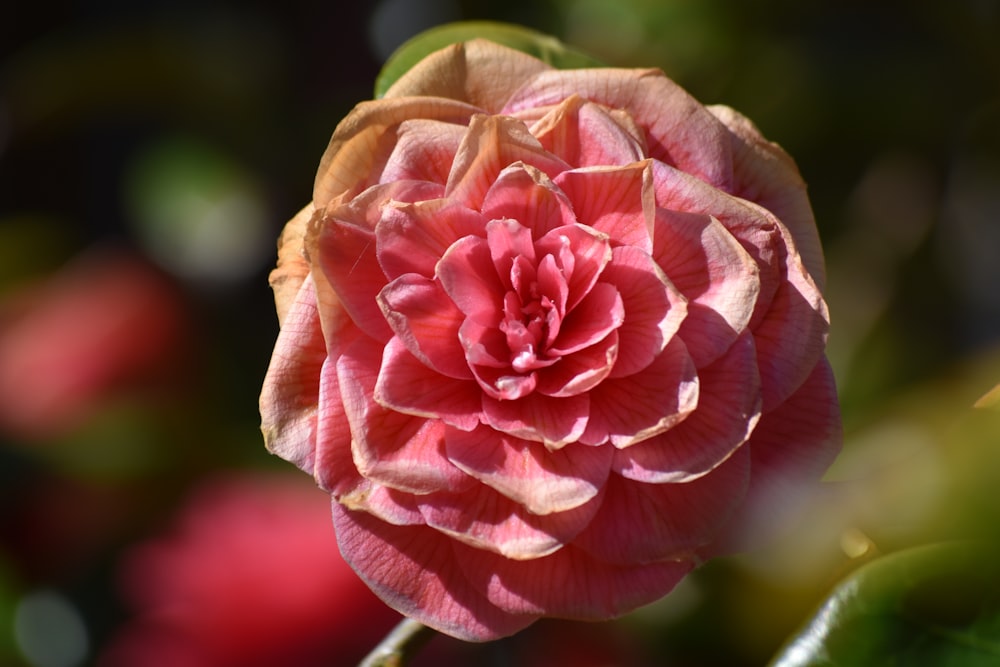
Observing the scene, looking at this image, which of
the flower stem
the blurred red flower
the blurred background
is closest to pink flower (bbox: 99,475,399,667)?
the blurred background

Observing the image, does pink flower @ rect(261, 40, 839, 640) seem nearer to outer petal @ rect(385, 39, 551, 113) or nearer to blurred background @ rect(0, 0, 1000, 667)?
outer petal @ rect(385, 39, 551, 113)

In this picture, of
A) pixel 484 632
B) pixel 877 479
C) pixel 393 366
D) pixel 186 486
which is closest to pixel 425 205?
pixel 393 366

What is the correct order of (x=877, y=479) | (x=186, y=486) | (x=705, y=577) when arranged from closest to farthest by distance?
1. (x=877, y=479)
2. (x=705, y=577)
3. (x=186, y=486)

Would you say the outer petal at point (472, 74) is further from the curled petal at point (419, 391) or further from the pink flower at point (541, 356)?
the curled petal at point (419, 391)

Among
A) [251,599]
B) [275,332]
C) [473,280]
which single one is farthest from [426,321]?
[275,332]

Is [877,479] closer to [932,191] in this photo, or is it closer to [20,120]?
[932,191]

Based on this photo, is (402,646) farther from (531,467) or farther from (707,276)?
(707,276)
